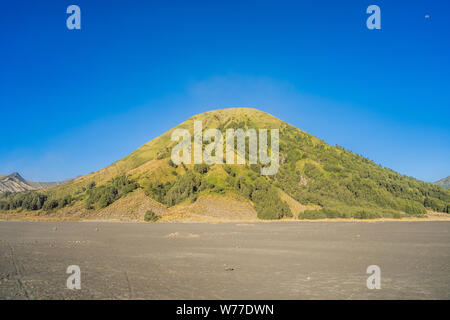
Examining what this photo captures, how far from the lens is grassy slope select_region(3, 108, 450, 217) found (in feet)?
298

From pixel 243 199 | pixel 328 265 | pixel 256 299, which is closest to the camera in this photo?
pixel 256 299

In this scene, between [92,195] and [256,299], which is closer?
[256,299]

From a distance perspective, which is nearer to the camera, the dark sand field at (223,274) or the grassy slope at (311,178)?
the dark sand field at (223,274)

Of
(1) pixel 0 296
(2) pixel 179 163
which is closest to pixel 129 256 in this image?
(1) pixel 0 296

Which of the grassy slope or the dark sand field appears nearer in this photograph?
the dark sand field

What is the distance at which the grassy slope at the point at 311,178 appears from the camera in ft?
298

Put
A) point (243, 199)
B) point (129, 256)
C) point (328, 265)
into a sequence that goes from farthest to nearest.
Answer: point (243, 199)
point (129, 256)
point (328, 265)

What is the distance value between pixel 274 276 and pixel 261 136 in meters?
116

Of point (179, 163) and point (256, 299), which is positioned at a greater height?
point (179, 163)

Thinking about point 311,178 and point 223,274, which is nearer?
point 223,274

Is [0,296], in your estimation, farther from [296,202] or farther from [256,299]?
[296,202]

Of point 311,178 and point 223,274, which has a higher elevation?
point 311,178

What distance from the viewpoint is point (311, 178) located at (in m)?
108

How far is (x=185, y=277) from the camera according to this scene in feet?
46.3
